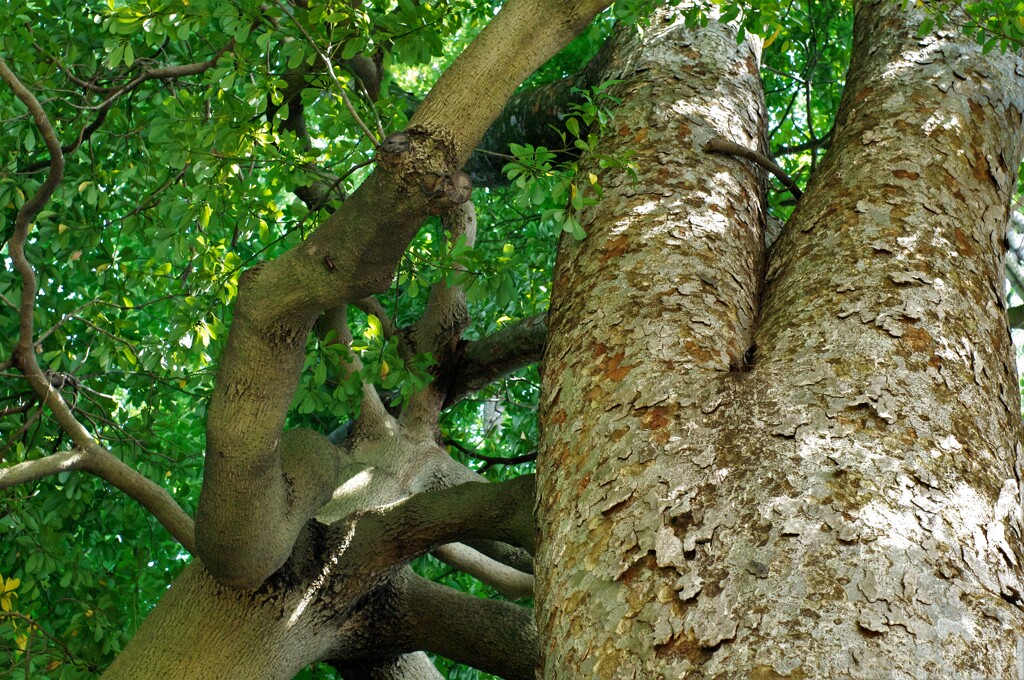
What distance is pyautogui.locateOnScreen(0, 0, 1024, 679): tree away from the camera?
1.63 meters

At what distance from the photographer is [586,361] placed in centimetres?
225

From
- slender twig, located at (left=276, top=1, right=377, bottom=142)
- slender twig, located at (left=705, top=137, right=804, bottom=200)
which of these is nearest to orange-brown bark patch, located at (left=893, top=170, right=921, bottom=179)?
slender twig, located at (left=705, top=137, right=804, bottom=200)

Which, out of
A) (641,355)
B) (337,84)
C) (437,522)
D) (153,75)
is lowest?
(437,522)

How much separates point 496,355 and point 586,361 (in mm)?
2366

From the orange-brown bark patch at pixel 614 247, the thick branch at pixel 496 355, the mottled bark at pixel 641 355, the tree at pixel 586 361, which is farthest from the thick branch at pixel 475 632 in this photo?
the orange-brown bark patch at pixel 614 247

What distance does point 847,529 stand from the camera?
1.59 metres

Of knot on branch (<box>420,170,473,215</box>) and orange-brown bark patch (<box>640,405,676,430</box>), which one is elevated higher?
knot on branch (<box>420,170,473,215</box>)

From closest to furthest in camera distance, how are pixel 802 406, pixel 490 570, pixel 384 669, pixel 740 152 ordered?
pixel 802 406, pixel 740 152, pixel 384 669, pixel 490 570

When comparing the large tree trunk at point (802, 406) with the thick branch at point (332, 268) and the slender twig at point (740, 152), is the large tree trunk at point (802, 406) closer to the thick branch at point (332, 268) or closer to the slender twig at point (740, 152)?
the slender twig at point (740, 152)

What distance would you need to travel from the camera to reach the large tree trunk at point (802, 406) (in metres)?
1.51

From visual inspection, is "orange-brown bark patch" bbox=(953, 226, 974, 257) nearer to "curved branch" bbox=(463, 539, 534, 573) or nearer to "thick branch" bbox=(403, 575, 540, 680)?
"thick branch" bbox=(403, 575, 540, 680)

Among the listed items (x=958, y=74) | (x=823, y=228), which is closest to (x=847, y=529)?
(x=823, y=228)

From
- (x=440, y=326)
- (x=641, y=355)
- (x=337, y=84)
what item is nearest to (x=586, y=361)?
(x=641, y=355)

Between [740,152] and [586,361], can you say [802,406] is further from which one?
[740,152]
